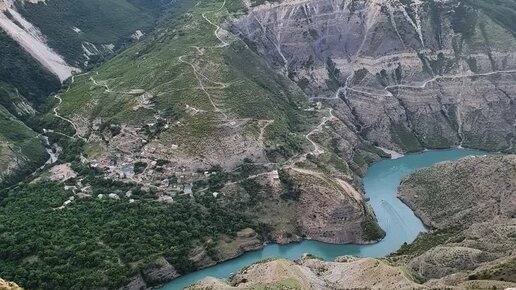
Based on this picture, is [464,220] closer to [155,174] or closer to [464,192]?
[464,192]

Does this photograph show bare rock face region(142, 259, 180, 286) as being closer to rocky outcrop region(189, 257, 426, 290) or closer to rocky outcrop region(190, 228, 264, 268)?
rocky outcrop region(190, 228, 264, 268)

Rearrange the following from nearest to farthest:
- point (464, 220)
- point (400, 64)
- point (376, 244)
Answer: point (464, 220) < point (376, 244) < point (400, 64)

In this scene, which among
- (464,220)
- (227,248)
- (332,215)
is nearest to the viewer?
(227,248)

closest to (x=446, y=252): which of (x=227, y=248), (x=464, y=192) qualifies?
(x=464, y=192)

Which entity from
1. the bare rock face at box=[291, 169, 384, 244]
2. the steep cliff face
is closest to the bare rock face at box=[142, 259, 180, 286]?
the bare rock face at box=[291, 169, 384, 244]

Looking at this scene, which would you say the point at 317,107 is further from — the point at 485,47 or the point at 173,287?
the point at 173,287

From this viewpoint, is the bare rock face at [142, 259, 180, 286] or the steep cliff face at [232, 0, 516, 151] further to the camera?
the steep cliff face at [232, 0, 516, 151]
